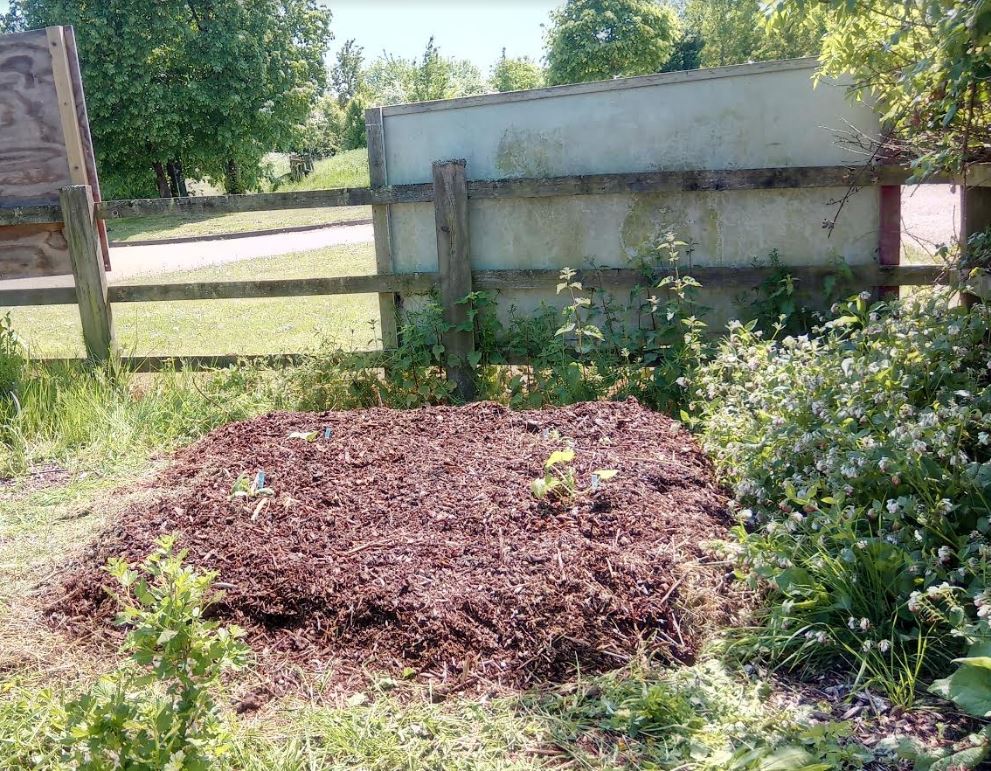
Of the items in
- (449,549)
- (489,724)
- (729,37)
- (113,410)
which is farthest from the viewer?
(729,37)

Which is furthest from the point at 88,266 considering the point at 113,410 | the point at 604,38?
the point at 604,38

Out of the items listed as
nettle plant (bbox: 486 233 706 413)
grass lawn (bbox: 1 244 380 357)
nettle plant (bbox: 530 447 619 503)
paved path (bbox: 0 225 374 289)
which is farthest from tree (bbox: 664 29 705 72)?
nettle plant (bbox: 530 447 619 503)

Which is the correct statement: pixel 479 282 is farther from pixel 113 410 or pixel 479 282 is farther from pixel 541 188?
pixel 113 410

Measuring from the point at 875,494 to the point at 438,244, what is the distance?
356cm

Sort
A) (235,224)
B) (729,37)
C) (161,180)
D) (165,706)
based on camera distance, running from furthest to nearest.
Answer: (729,37)
(161,180)
(235,224)
(165,706)

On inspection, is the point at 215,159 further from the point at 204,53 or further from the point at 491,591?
the point at 491,591

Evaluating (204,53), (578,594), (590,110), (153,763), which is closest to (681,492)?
(578,594)

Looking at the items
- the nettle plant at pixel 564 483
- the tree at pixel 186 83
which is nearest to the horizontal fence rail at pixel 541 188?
the nettle plant at pixel 564 483

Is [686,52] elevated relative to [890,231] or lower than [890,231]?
elevated

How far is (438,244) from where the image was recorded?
5.97m

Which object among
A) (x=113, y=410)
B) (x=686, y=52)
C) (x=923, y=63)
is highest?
(x=686, y=52)

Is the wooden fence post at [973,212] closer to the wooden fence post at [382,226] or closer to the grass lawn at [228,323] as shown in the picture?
the wooden fence post at [382,226]

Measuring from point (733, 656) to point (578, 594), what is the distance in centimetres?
54

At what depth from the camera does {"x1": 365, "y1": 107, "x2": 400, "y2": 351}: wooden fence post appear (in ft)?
20.3
